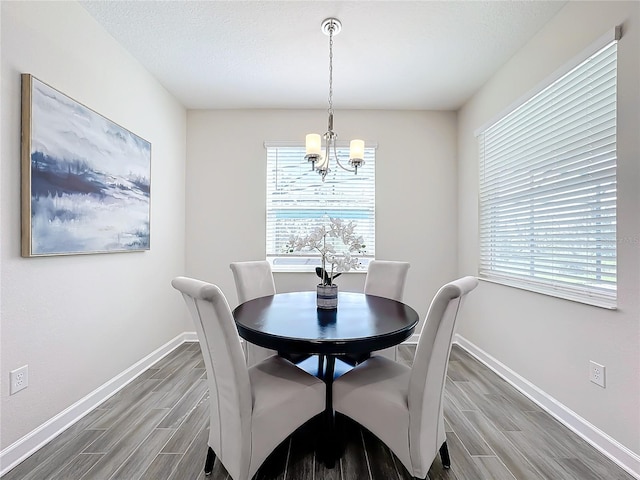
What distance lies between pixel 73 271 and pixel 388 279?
2211 millimetres

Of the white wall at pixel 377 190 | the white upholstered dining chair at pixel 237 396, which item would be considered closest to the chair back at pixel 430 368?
the white upholstered dining chair at pixel 237 396

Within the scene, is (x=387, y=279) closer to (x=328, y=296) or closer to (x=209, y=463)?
(x=328, y=296)

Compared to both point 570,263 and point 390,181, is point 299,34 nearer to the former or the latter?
point 390,181

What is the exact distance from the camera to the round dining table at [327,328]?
4.44ft

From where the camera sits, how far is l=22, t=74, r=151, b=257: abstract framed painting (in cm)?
163

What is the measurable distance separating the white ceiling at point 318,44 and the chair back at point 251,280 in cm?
171

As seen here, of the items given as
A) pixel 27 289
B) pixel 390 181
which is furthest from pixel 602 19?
pixel 27 289

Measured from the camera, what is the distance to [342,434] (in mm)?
1782

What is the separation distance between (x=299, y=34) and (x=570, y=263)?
7.93 feet

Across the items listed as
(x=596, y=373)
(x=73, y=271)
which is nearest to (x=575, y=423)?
(x=596, y=373)

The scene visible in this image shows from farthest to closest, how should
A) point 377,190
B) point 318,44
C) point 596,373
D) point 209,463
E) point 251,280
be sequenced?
point 377,190, point 251,280, point 318,44, point 596,373, point 209,463

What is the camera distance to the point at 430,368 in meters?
1.29

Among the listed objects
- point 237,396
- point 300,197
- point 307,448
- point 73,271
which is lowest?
point 307,448

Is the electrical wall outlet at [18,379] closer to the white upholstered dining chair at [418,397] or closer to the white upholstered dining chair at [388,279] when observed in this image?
the white upholstered dining chair at [418,397]
